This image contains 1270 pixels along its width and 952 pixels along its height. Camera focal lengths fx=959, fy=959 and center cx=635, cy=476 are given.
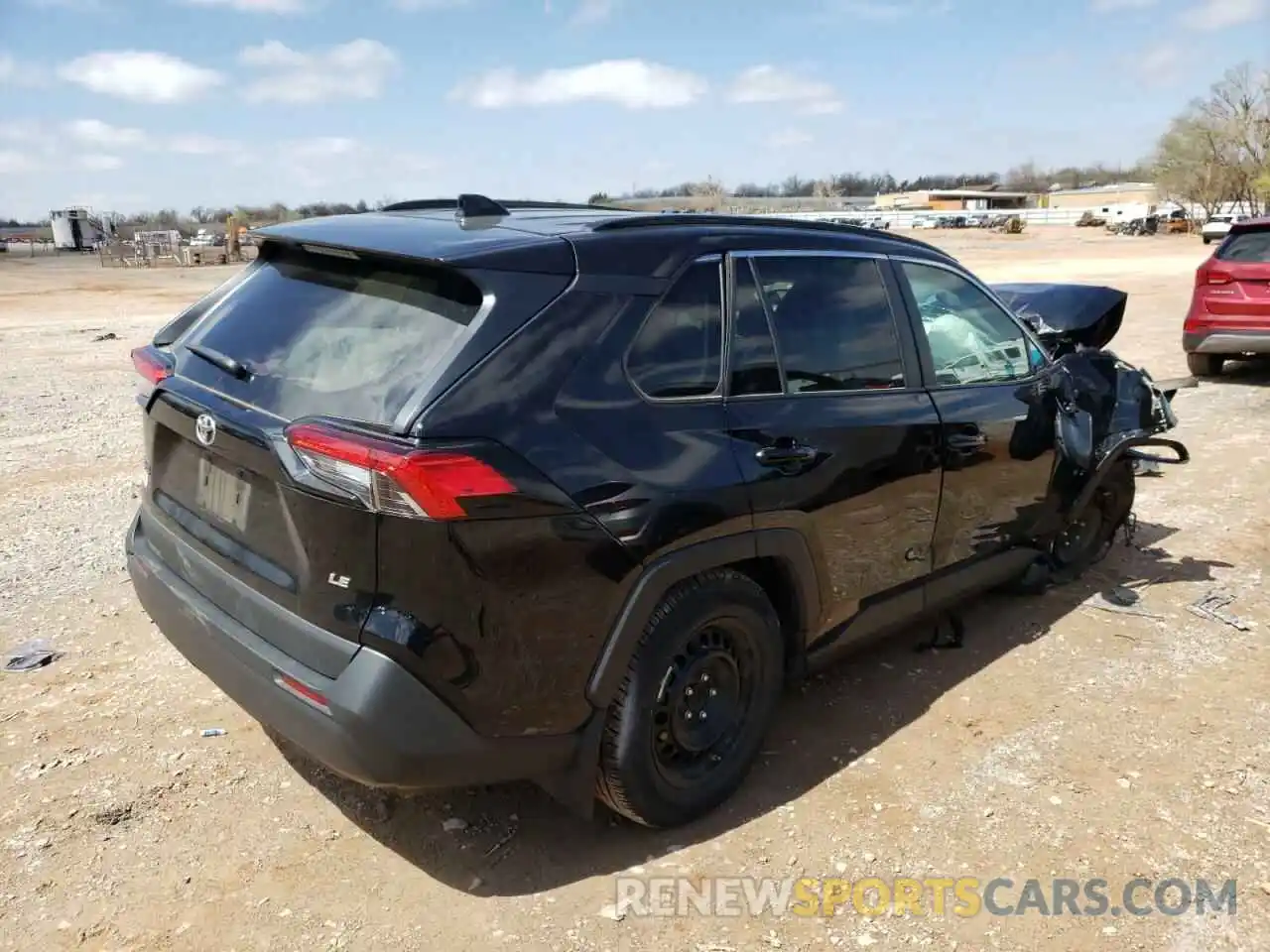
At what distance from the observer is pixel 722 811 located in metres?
3.18

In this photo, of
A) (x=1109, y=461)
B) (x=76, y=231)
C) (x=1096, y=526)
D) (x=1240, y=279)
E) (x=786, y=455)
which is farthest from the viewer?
(x=76, y=231)

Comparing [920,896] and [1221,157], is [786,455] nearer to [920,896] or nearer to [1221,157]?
[920,896]

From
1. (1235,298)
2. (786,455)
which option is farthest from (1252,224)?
(786,455)

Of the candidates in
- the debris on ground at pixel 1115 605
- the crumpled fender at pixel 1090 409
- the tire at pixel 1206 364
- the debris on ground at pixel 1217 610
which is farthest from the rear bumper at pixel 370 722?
the tire at pixel 1206 364

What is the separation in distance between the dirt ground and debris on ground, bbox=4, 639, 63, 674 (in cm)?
5

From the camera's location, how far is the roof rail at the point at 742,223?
2986 mm

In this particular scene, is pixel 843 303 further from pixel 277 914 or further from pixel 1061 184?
pixel 1061 184

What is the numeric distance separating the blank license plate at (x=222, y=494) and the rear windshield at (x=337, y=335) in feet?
0.76

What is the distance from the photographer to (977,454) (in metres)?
3.90

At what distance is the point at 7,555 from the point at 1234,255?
11.3m

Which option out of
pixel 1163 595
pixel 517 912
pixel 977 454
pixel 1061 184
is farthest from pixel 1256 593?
pixel 1061 184

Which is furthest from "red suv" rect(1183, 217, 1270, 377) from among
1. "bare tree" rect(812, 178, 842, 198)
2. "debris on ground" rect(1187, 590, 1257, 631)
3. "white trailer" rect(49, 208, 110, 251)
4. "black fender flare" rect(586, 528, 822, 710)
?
"bare tree" rect(812, 178, 842, 198)

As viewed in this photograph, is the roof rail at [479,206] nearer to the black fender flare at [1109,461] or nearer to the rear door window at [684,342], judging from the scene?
the rear door window at [684,342]

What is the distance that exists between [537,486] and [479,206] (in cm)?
117
